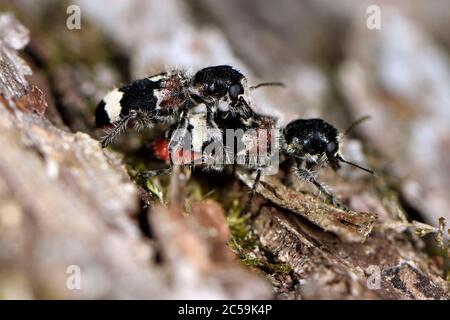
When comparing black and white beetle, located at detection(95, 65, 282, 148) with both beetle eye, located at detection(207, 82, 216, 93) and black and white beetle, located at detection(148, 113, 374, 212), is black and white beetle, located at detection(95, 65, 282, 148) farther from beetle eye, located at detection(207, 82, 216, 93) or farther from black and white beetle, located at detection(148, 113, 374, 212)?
black and white beetle, located at detection(148, 113, 374, 212)

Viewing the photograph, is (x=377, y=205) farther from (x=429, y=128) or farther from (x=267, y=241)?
(x=429, y=128)

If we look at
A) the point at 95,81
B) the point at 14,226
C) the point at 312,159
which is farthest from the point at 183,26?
the point at 14,226

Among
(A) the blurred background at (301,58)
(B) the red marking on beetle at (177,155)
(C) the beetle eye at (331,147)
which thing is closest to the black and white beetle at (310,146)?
(C) the beetle eye at (331,147)

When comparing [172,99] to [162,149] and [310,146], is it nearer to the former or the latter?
[162,149]

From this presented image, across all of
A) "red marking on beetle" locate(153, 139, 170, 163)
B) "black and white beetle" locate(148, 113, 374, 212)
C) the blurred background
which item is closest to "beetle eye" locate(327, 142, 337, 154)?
"black and white beetle" locate(148, 113, 374, 212)

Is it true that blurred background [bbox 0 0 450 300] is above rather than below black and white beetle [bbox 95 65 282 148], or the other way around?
above
